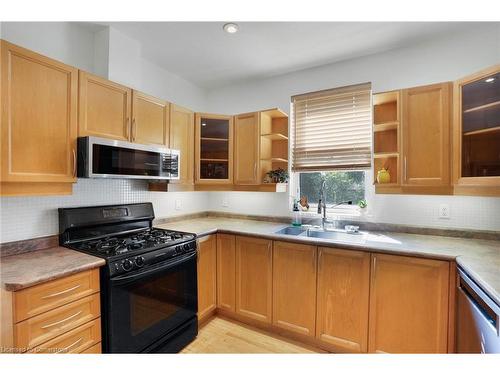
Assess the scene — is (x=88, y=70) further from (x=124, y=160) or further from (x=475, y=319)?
(x=475, y=319)

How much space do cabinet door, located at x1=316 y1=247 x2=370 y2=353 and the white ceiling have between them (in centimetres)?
177

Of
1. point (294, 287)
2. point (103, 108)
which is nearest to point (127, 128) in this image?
point (103, 108)

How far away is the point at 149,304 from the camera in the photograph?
5.55 feet

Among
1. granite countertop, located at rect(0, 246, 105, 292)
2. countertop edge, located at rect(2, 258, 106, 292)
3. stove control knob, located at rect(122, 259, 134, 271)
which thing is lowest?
stove control knob, located at rect(122, 259, 134, 271)

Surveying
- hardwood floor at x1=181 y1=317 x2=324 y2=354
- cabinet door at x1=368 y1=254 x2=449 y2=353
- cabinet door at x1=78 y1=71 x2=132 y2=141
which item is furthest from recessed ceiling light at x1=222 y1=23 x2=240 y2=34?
hardwood floor at x1=181 y1=317 x2=324 y2=354

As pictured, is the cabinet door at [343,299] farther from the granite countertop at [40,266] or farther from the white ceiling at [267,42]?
the white ceiling at [267,42]

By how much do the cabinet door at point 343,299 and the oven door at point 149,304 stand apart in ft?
3.46

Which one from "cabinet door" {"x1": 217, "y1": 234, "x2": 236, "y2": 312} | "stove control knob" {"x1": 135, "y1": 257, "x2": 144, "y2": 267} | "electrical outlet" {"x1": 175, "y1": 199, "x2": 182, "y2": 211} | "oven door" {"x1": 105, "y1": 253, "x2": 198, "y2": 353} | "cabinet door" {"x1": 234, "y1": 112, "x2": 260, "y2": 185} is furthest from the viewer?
"electrical outlet" {"x1": 175, "y1": 199, "x2": 182, "y2": 211}

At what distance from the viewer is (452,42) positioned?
203 centimetres

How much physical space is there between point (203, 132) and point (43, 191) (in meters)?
1.53

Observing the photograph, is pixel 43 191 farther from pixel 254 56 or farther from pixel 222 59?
pixel 254 56

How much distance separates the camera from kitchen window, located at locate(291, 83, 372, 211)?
2.40 metres

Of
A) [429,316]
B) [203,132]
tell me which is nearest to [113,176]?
[203,132]

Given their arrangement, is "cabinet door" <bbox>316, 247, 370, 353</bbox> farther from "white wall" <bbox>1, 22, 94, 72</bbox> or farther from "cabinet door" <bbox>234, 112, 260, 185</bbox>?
"white wall" <bbox>1, 22, 94, 72</bbox>
